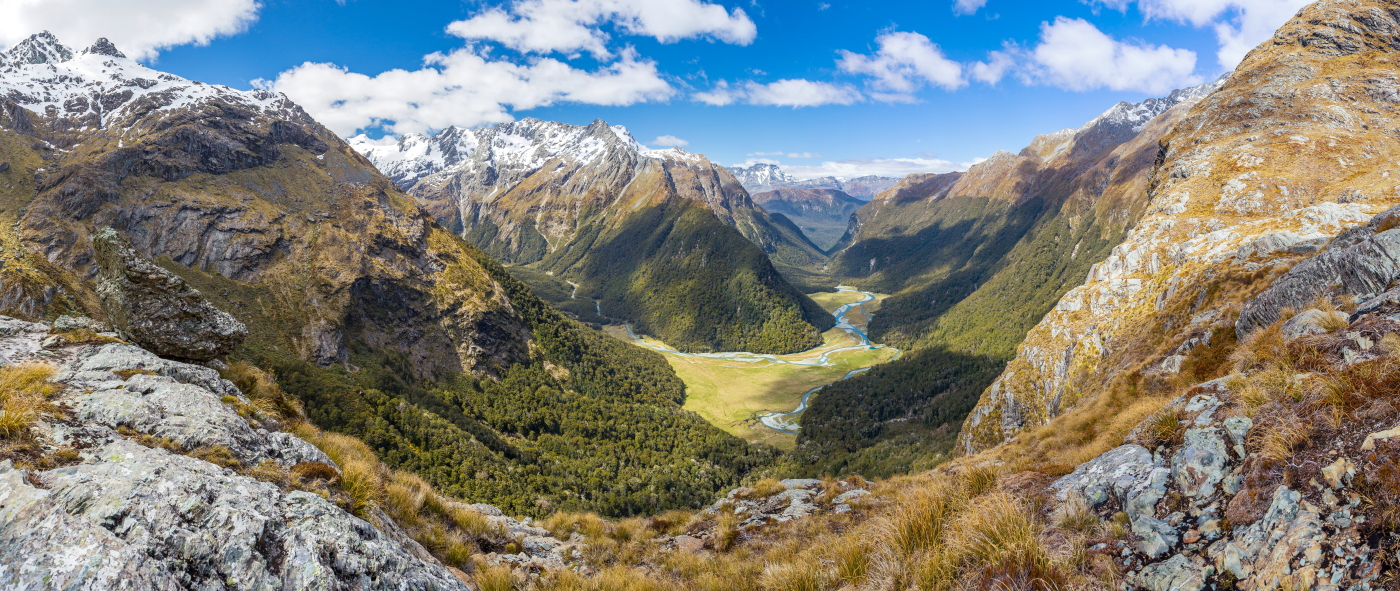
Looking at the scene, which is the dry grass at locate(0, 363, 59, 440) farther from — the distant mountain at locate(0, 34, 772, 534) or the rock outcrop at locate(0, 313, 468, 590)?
the distant mountain at locate(0, 34, 772, 534)

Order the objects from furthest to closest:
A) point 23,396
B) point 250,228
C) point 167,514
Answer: point 250,228, point 23,396, point 167,514

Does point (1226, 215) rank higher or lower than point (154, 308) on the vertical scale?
higher

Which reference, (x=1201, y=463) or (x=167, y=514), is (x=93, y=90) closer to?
(x=167, y=514)

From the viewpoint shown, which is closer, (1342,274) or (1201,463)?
(1201,463)

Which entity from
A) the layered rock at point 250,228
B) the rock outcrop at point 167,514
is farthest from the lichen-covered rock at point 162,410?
the layered rock at point 250,228

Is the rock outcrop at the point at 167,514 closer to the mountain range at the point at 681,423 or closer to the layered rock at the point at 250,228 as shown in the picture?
the mountain range at the point at 681,423

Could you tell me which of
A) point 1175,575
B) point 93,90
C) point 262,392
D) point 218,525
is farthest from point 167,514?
point 93,90

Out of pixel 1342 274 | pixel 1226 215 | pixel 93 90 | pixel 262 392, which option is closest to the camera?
pixel 262 392

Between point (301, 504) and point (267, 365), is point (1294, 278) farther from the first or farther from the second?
point (267, 365)
